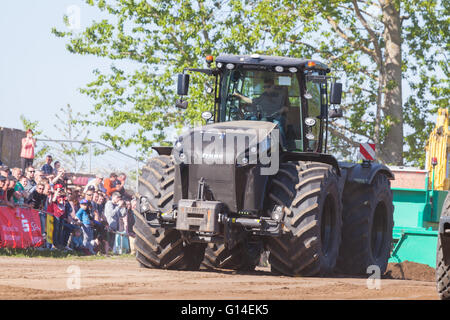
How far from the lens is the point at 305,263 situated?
11.9 meters

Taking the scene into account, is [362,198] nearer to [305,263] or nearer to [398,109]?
[305,263]

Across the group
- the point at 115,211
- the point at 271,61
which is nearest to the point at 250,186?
the point at 271,61

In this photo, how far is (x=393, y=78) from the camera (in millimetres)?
31109

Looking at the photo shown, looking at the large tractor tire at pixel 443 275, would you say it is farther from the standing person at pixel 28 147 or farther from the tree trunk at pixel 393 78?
the tree trunk at pixel 393 78

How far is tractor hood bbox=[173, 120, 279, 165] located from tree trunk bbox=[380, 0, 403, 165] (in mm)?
19472

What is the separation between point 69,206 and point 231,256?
6626 mm

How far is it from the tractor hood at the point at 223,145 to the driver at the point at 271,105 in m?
1.00

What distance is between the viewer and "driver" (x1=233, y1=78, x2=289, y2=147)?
13406 millimetres

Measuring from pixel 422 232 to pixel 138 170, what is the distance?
10.2 metres

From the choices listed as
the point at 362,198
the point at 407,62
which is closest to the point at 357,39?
the point at 407,62

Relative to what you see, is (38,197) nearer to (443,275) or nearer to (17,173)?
(17,173)

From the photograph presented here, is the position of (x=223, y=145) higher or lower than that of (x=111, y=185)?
higher

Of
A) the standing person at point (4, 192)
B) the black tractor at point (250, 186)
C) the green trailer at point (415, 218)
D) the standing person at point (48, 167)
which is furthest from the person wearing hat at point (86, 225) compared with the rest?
the green trailer at point (415, 218)

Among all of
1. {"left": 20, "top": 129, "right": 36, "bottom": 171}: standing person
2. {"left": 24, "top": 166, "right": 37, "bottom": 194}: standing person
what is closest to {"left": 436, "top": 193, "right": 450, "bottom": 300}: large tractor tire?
{"left": 24, "top": 166, "right": 37, "bottom": 194}: standing person
